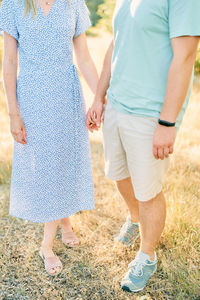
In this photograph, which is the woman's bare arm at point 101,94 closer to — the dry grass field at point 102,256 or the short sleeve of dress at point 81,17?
the short sleeve of dress at point 81,17

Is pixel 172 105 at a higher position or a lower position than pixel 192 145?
higher

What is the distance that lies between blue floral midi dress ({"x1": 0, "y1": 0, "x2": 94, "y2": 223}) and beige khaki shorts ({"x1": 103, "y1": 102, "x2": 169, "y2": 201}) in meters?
0.24

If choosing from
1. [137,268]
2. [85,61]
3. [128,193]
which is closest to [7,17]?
[85,61]

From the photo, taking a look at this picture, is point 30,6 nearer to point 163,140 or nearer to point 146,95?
point 146,95

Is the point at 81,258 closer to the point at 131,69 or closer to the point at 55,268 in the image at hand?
the point at 55,268

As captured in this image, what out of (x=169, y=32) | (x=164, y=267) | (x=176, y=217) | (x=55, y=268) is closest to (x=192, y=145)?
(x=176, y=217)

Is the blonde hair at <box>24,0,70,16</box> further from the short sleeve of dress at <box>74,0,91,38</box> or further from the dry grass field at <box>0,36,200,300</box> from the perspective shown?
the dry grass field at <box>0,36,200,300</box>

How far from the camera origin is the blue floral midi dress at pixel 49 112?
1999 mm

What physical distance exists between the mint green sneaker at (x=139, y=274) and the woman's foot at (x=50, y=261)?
0.44 metres

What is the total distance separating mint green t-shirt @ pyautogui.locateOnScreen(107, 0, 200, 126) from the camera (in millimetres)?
1570

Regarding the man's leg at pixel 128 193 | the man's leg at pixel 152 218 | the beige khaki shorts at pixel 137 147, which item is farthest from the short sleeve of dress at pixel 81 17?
the man's leg at pixel 152 218

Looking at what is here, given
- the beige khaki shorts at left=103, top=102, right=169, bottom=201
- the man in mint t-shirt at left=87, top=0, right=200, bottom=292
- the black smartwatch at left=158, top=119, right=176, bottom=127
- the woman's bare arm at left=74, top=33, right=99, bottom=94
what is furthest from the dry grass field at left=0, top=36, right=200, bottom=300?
the woman's bare arm at left=74, top=33, right=99, bottom=94

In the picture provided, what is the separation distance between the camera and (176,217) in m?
2.56

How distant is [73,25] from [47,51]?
0.75ft
